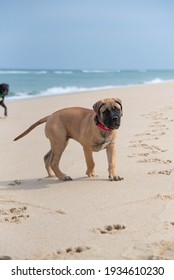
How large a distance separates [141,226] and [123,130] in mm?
3510

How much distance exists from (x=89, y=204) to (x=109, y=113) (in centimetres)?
86

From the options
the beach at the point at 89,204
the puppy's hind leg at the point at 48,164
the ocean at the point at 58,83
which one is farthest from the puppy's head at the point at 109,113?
the ocean at the point at 58,83

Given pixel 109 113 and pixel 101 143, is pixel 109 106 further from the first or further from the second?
pixel 101 143

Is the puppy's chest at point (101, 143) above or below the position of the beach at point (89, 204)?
above

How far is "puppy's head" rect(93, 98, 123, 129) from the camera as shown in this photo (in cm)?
392

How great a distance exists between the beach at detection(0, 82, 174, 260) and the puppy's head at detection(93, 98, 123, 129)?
0.50 m

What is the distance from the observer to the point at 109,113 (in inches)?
155

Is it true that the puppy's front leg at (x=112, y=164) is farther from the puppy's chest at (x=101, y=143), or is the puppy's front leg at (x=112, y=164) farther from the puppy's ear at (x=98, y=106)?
the puppy's ear at (x=98, y=106)

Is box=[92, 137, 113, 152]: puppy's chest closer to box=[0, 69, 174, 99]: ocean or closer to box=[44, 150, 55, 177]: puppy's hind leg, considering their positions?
box=[44, 150, 55, 177]: puppy's hind leg

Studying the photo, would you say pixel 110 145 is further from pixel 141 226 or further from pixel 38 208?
pixel 141 226

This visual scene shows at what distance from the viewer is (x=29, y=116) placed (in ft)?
27.8

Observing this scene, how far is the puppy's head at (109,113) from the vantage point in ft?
12.8

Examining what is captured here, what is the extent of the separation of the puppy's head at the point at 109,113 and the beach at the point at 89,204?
1.64ft
